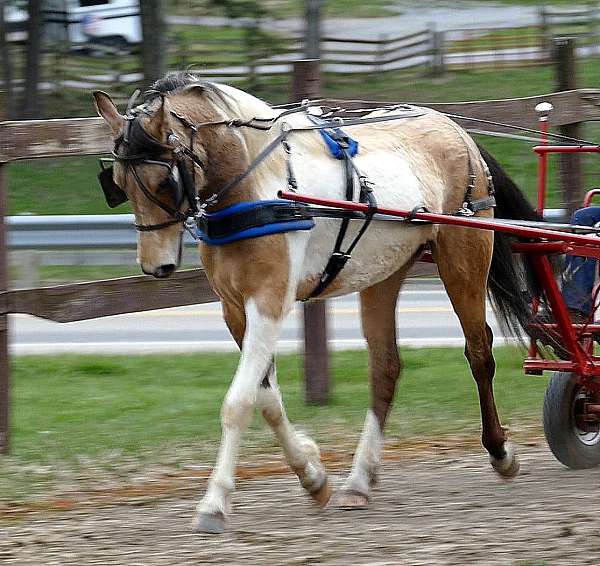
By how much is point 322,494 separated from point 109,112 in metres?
1.87

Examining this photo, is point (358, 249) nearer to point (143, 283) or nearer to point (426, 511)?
point (426, 511)

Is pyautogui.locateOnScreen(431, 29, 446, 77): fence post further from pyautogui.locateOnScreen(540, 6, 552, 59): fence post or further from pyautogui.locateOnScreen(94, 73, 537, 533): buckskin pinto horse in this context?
pyautogui.locateOnScreen(94, 73, 537, 533): buckskin pinto horse

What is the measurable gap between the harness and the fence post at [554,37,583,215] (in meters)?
2.92

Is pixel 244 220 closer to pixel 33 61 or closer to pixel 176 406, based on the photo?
pixel 176 406

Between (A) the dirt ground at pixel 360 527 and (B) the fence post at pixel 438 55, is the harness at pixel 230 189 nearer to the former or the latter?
(A) the dirt ground at pixel 360 527

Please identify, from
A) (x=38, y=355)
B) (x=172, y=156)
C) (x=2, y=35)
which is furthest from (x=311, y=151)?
(x=2, y=35)

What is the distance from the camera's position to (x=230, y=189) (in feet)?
17.4

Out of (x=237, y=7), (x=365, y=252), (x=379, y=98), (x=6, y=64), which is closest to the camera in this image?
(x=365, y=252)

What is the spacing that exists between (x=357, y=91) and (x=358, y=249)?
52.9 feet

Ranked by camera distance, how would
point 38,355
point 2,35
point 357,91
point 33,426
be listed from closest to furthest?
point 33,426 < point 38,355 < point 2,35 < point 357,91

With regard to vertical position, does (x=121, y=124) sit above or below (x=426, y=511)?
above

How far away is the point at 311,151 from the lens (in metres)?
5.59

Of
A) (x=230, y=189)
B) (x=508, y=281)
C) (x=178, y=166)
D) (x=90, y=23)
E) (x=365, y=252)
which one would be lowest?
(x=90, y=23)

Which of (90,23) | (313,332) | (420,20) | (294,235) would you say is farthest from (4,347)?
(420,20)
